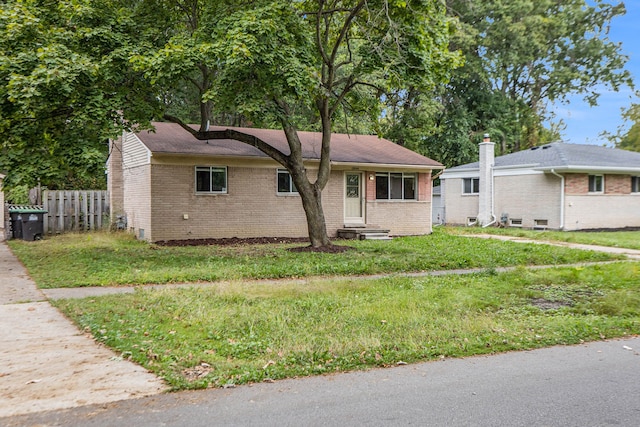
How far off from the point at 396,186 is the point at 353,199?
201 cm

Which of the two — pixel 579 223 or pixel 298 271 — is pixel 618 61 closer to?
pixel 579 223

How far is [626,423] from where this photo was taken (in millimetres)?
4078

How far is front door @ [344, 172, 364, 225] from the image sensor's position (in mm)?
20922

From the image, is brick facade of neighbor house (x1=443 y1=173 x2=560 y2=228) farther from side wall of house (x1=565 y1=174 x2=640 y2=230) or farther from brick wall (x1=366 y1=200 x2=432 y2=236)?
brick wall (x1=366 y1=200 x2=432 y2=236)

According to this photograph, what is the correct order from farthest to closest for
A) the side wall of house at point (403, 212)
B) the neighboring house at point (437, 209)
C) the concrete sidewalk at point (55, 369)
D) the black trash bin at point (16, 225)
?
the neighboring house at point (437, 209) → the side wall of house at point (403, 212) → the black trash bin at point (16, 225) → the concrete sidewalk at point (55, 369)

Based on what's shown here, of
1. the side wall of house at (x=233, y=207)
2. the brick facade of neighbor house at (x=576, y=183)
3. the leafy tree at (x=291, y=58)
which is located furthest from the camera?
the brick facade of neighbor house at (x=576, y=183)

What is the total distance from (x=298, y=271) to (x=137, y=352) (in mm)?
5798

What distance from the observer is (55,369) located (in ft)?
16.9

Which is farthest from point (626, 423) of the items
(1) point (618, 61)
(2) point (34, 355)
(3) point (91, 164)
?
(1) point (618, 61)

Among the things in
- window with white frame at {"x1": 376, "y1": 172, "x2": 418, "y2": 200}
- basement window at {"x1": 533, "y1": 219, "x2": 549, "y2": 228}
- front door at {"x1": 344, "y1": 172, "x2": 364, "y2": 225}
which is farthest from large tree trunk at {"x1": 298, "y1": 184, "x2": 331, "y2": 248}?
basement window at {"x1": 533, "y1": 219, "x2": 549, "y2": 228}

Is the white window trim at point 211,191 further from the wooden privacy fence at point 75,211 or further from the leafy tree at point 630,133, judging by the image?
the leafy tree at point 630,133

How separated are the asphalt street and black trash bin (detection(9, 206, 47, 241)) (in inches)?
628

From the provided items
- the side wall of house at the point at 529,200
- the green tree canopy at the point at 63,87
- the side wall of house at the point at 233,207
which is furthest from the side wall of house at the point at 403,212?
the green tree canopy at the point at 63,87

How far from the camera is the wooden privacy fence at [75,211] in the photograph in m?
19.7
